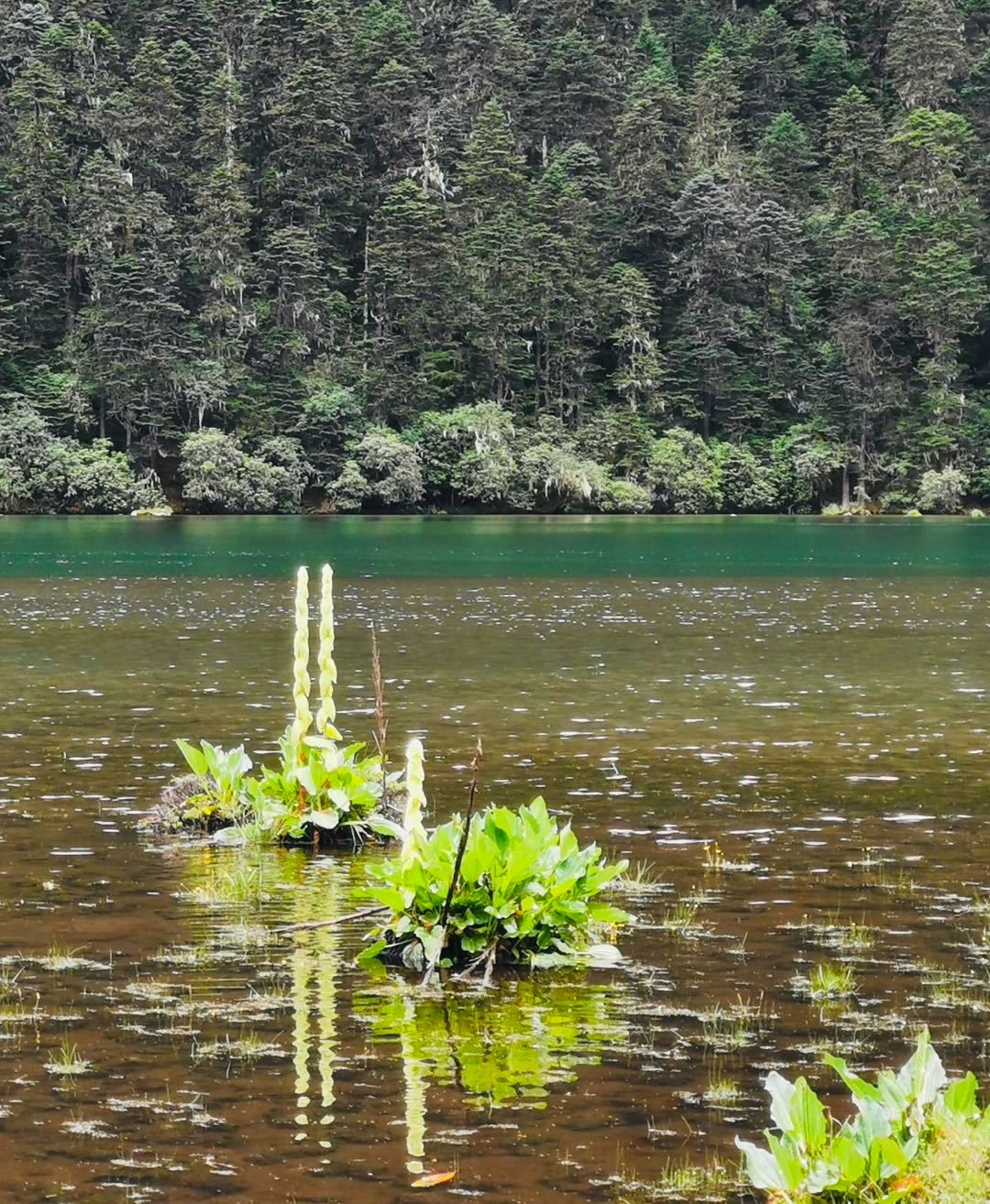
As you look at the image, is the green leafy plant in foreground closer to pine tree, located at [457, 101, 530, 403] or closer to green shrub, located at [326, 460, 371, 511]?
green shrub, located at [326, 460, 371, 511]

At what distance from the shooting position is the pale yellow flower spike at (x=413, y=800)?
36.6ft

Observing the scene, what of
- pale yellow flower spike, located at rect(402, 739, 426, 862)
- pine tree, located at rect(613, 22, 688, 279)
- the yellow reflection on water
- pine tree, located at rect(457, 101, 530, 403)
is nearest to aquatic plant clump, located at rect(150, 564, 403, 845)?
pale yellow flower spike, located at rect(402, 739, 426, 862)

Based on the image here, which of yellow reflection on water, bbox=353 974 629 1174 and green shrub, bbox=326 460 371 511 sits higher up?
green shrub, bbox=326 460 371 511

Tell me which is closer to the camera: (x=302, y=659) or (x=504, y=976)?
(x=504, y=976)

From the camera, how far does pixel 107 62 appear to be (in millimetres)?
141250

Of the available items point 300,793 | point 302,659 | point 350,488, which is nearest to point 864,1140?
point 302,659

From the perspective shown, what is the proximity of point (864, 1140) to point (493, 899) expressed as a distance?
4340mm

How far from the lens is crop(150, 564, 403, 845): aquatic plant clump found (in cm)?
1541

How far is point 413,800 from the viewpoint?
37.3 ft

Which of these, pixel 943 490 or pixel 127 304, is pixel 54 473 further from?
pixel 943 490

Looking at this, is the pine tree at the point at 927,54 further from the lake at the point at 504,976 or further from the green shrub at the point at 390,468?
the lake at the point at 504,976

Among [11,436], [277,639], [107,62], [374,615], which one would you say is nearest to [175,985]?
[277,639]

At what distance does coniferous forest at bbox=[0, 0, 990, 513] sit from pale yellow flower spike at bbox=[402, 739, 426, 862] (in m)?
105

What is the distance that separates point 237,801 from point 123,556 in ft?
176
